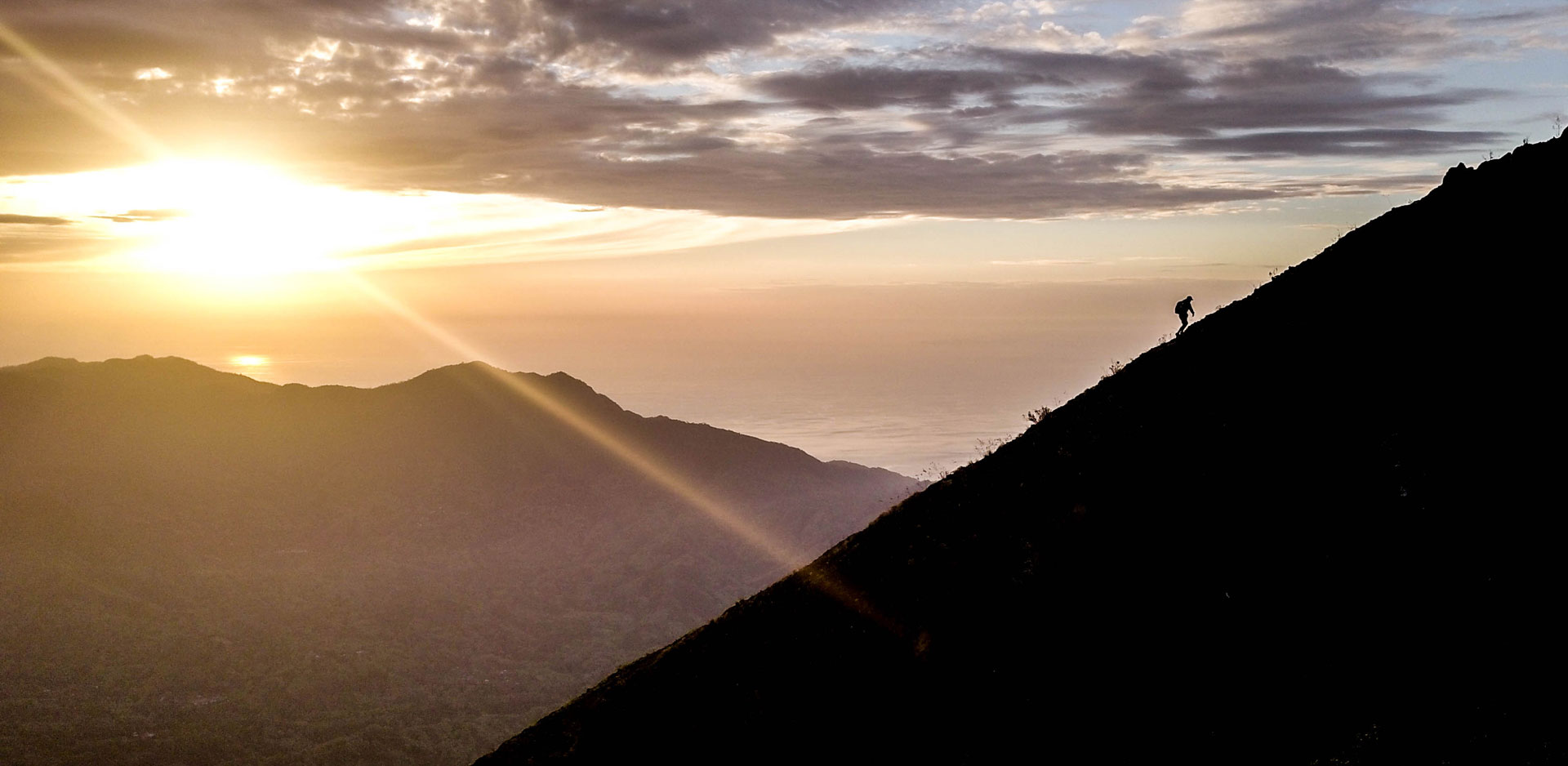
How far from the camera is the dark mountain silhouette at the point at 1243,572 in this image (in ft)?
52.5

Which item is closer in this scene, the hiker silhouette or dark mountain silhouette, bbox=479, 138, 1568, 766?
dark mountain silhouette, bbox=479, 138, 1568, 766

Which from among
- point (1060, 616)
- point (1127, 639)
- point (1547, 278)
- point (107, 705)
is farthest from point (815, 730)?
point (107, 705)

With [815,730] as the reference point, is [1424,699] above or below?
above

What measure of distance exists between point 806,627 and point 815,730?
4912 mm

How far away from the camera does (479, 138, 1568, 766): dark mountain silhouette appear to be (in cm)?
1600

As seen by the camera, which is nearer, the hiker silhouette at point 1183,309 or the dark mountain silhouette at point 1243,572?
the dark mountain silhouette at point 1243,572

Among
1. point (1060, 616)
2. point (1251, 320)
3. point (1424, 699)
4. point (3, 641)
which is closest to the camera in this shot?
point (1424, 699)

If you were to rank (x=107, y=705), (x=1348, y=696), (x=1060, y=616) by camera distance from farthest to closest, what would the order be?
(x=107, y=705) < (x=1060, y=616) < (x=1348, y=696)

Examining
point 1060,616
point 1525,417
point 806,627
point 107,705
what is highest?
point 1525,417

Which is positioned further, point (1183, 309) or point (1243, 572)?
point (1183, 309)

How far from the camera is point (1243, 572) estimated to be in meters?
19.8

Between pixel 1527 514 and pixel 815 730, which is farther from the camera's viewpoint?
pixel 815 730

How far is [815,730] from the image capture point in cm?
2497

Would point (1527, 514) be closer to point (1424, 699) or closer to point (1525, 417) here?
point (1525, 417)
